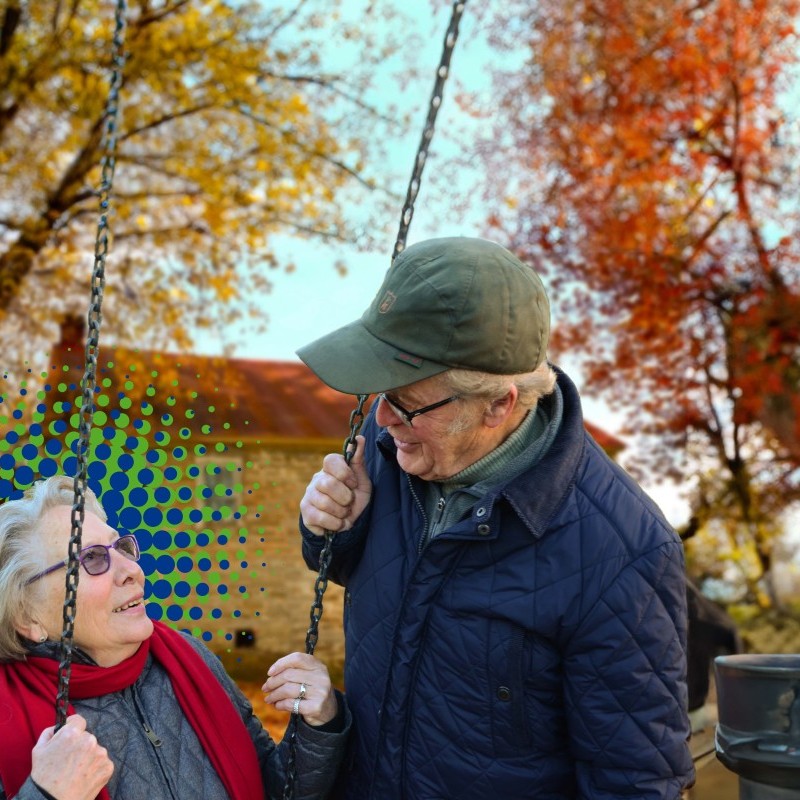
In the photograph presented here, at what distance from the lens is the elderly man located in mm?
1675

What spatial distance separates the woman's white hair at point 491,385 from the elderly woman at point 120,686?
736 millimetres

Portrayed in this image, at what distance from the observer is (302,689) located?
196cm

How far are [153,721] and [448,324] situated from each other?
1.14 meters

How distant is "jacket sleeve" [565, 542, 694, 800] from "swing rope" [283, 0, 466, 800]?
0.58 meters

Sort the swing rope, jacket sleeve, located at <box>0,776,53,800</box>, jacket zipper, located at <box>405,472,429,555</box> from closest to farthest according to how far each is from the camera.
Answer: jacket sleeve, located at <box>0,776,53,800</box>, jacket zipper, located at <box>405,472,429,555</box>, the swing rope

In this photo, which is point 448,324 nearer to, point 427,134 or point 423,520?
point 423,520

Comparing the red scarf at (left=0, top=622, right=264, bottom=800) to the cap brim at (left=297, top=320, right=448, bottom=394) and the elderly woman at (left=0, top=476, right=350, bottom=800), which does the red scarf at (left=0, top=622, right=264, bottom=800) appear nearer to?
the elderly woman at (left=0, top=476, right=350, bottom=800)

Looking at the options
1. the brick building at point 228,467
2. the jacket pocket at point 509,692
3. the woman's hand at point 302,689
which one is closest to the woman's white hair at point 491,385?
the jacket pocket at point 509,692

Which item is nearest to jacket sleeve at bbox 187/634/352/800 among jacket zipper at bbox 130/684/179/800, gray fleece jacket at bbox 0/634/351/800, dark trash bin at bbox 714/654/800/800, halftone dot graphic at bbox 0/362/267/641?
gray fleece jacket at bbox 0/634/351/800

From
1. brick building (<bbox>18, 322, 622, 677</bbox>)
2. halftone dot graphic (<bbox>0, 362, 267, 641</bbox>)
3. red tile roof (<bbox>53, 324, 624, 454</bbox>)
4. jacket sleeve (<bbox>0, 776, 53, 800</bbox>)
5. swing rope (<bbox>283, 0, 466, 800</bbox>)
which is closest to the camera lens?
jacket sleeve (<bbox>0, 776, 53, 800</bbox>)

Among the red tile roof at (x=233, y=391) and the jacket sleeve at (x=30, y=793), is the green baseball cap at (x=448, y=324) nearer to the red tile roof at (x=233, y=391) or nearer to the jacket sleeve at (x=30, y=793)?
the jacket sleeve at (x=30, y=793)

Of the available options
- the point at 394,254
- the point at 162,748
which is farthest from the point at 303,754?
the point at 394,254

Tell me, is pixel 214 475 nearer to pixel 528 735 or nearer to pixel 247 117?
pixel 247 117

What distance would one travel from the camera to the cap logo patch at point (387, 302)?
175cm
